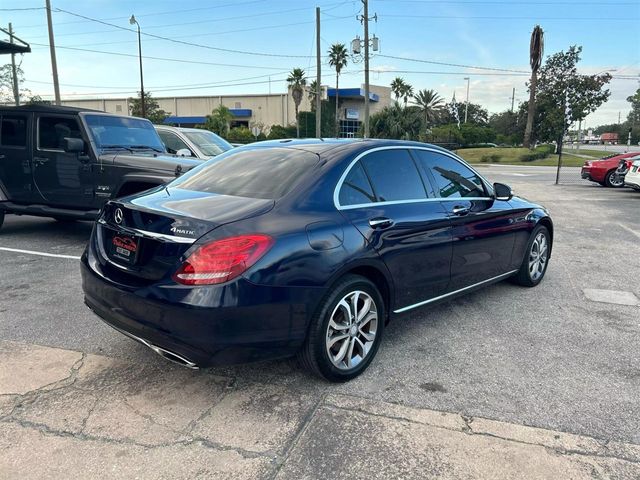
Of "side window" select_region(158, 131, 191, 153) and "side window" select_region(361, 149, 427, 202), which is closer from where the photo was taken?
"side window" select_region(361, 149, 427, 202)

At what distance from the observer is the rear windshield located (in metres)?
3.40

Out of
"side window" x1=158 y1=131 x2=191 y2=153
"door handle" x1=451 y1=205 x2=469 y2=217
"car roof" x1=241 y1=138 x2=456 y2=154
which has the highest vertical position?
"side window" x1=158 y1=131 x2=191 y2=153

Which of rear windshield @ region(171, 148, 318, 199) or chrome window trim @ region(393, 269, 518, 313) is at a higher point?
rear windshield @ region(171, 148, 318, 199)

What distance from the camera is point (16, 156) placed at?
24.9 ft

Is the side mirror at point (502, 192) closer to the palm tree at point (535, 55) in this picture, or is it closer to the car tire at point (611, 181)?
the car tire at point (611, 181)

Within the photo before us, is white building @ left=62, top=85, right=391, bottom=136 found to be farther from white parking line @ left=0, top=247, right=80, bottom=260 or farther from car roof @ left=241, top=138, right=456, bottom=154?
car roof @ left=241, top=138, right=456, bottom=154

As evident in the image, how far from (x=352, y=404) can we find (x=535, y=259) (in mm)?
3438

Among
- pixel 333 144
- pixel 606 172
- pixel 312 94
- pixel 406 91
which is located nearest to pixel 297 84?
pixel 312 94

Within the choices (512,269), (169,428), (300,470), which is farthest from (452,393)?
(512,269)

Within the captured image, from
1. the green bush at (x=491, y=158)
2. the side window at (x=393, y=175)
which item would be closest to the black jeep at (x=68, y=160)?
the side window at (x=393, y=175)

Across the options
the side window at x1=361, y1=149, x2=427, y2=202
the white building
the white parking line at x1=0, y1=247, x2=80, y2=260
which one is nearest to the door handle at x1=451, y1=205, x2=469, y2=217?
the side window at x1=361, y1=149, x2=427, y2=202

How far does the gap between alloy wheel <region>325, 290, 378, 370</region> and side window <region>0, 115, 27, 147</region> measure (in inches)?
256

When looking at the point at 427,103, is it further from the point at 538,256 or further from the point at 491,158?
the point at 538,256

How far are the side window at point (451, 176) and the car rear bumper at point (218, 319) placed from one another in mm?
1813
